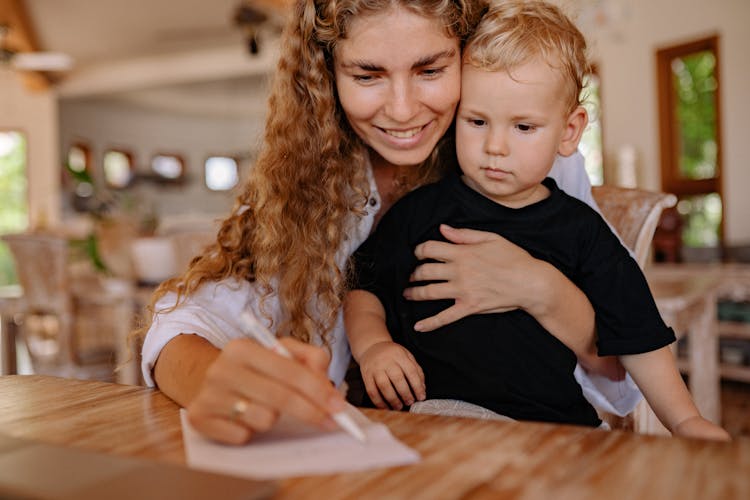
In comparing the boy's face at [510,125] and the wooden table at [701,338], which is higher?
the boy's face at [510,125]

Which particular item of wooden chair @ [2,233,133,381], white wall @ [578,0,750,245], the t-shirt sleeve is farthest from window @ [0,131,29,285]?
the t-shirt sleeve

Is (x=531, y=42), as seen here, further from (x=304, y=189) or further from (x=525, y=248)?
(x=304, y=189)

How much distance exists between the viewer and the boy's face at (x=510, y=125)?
109 cm

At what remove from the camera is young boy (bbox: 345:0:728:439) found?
1035 mm

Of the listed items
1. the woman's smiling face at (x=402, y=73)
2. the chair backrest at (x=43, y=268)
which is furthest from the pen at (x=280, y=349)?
the chair backrest at (x=43, y=268)

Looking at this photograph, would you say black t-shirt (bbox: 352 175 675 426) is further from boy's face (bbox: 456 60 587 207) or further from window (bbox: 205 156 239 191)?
window (bbox: 205 156 239 191)

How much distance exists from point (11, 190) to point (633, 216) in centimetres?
1000

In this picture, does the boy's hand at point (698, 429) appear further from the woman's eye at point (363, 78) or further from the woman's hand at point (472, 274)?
the woman's eye at point (363, 78)

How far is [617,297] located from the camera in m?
1.07

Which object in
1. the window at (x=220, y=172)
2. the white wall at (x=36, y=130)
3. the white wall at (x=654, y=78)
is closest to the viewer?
the white wall at (x=654, y=78)

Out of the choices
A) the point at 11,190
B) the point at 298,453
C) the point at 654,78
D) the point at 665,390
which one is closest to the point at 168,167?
the point at 11,190

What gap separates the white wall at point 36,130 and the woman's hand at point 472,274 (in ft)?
32.0

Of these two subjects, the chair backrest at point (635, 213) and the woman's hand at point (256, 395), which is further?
the chair backrest at point (635, 213)

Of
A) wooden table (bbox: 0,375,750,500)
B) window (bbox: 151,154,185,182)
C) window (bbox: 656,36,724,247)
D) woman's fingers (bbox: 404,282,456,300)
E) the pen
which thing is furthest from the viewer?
window (bbox: 151,154,185,182)
